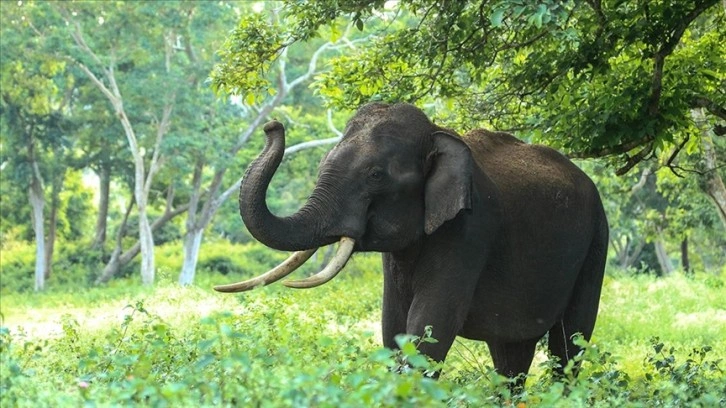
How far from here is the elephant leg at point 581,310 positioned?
29.1 feet

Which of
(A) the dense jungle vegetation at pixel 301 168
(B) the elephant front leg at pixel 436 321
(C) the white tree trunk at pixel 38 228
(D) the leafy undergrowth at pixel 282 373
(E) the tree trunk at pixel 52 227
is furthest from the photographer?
(E) the tree trunk at pixel 52 227

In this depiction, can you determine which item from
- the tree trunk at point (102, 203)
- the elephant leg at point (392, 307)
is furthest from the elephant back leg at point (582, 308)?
the tree trunk at point (102, 203)

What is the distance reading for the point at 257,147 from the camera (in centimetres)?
3994

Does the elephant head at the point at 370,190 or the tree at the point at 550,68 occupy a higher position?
the tree at the point at 550,68

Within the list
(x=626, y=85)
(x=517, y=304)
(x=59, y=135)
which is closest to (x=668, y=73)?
(x=626, y=85)

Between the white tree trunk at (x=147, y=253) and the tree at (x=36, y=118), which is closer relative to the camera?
the tree at (x=36, y=118)

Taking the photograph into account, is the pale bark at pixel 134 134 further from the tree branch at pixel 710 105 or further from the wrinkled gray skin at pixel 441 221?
the wrinkled gray skin at pixel 441 221

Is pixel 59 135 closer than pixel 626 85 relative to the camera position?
No

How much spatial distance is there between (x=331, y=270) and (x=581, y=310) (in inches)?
102

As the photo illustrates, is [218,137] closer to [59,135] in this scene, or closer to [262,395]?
[59,135]

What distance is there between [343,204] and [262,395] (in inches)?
126

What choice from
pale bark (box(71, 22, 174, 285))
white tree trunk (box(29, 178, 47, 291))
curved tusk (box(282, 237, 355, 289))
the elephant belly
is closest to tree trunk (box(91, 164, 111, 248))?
white tree trunk (box(29, 178, 47, 291))

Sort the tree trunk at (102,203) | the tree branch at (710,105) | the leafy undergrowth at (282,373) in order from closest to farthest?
the leafy undergrowth at (282,373), the tree branch at (710,105), the tree trunk at (102,203)

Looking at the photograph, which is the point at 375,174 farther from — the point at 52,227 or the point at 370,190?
the point at 52,227
